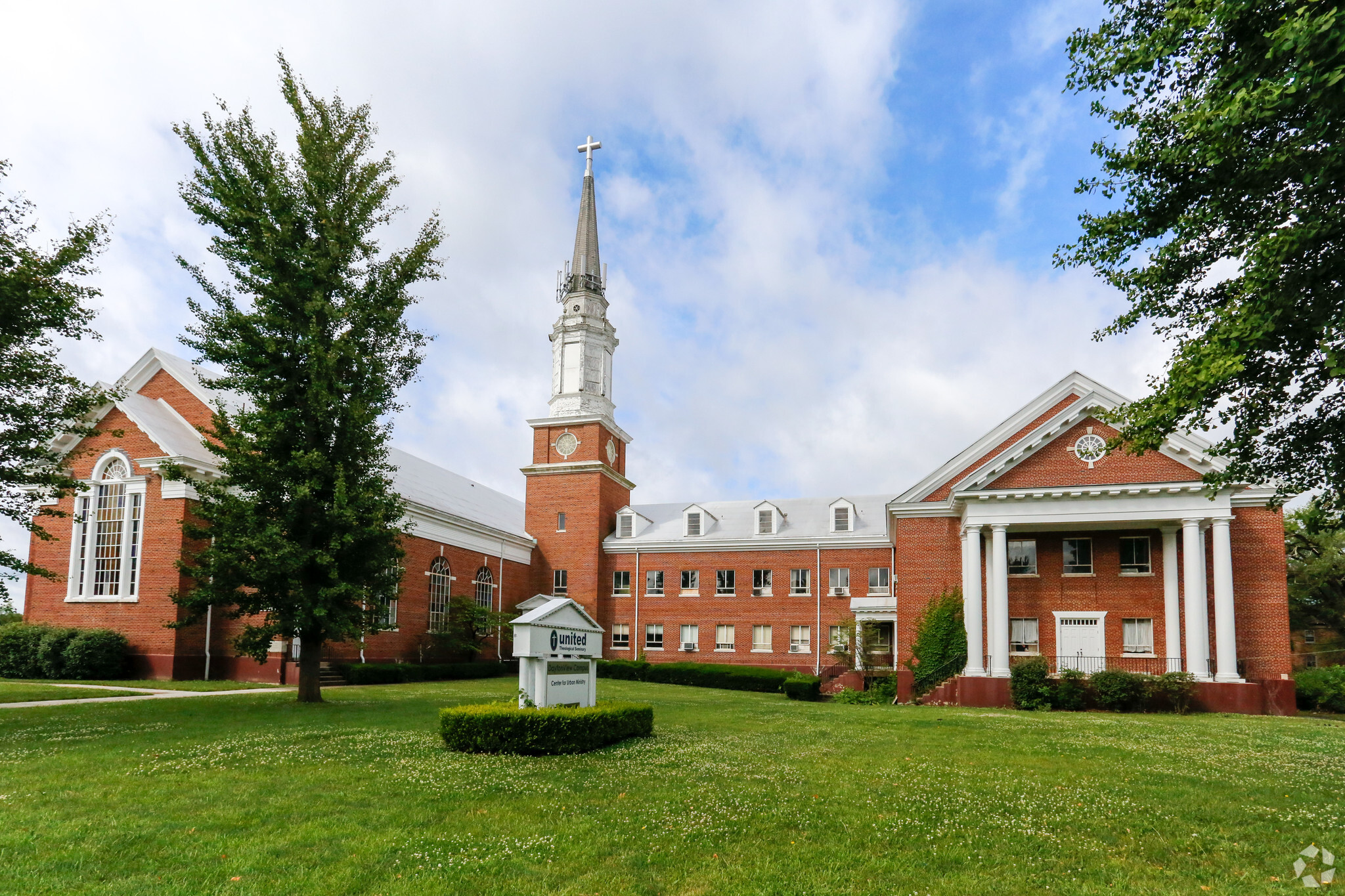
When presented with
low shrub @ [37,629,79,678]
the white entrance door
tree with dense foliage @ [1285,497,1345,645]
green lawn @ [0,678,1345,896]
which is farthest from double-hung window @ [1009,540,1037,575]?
low shrub @ [37,629,79,678]

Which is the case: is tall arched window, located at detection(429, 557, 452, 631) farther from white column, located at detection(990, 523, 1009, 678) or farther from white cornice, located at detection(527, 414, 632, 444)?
white column, located at detection(990, 523, 1009, 678)

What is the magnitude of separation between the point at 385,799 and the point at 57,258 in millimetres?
13240

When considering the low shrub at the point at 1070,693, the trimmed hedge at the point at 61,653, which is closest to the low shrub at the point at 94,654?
the trimmed hedge at the point at 61,653

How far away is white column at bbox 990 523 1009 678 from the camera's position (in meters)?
27.6

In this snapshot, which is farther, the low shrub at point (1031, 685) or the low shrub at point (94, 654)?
the low shrub at point (94, 654)

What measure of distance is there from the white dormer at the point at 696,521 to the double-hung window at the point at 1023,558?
19.3 metres

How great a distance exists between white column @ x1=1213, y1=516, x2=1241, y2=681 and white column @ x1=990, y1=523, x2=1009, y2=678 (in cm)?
596

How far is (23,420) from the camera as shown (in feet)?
52.8

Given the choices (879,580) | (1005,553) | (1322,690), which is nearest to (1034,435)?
(1005,553)

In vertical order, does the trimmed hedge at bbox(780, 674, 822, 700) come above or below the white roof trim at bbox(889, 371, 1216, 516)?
below

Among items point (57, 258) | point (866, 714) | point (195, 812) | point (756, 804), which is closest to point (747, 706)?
point (866, 714)

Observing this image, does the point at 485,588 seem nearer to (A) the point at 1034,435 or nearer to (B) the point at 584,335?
(B) the point at 584,335

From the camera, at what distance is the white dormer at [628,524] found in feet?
156

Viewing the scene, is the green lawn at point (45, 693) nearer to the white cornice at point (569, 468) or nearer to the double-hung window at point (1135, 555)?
the white cornice at point (569, 468)
